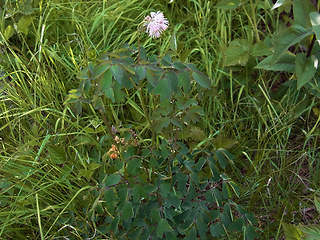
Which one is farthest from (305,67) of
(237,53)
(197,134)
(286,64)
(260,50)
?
(197,134)

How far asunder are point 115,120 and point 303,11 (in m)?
1.01

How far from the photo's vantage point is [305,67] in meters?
1.88

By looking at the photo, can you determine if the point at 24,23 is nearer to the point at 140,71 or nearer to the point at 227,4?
the point at 227,4

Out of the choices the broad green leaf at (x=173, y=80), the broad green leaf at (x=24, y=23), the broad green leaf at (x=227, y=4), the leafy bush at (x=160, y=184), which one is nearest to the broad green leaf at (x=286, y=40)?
the broad green leaf at (x=227, y=4)

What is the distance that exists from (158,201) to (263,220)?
1.68 feet

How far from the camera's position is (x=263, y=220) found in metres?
1.73

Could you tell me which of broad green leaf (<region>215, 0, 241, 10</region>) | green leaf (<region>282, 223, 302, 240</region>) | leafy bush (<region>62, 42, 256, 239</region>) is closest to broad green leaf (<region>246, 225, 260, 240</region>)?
leafy bush (<region>62, 42, 256, 239</region>)

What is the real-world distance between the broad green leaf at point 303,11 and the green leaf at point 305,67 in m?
0.15

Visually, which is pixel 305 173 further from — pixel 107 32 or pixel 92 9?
pixel 92 9

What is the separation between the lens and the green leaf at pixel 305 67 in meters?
1.83

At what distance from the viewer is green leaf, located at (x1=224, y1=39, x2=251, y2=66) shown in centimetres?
201

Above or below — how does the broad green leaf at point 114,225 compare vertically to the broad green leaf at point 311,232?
above

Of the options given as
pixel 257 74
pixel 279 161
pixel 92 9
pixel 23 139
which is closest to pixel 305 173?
pixel 279 161

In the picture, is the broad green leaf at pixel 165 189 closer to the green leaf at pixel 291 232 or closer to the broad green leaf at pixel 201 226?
the broad green leaf at pixel 201 226
